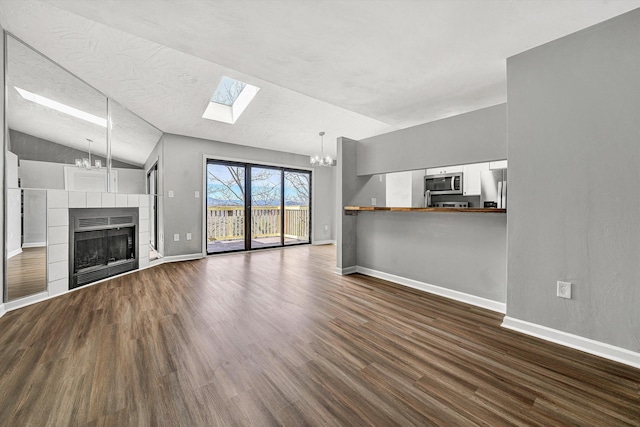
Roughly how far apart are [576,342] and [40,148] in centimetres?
537

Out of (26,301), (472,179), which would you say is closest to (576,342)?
(472,179)

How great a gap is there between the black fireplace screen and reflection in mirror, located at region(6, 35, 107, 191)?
673mm

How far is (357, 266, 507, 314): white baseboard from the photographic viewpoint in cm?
261

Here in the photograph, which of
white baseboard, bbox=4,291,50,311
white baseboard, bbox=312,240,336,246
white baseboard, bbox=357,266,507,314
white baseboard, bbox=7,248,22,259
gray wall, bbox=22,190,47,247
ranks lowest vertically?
white baseboard, bbox=357,266,507,314

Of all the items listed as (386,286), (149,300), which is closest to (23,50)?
(149,300)

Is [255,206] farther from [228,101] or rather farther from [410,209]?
[410,209]

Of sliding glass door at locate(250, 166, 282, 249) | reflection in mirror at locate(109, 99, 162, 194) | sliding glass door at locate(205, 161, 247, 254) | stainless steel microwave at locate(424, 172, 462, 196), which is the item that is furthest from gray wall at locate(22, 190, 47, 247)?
stainless steel microwave at locate(424, 172, 462, 196)

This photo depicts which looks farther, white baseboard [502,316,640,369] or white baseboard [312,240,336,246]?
white baseboard [312,240,336,246]

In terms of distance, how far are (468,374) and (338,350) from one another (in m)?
0.84

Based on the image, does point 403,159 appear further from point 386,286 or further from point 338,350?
point 338,350

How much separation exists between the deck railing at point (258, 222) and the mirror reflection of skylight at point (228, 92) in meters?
2.22

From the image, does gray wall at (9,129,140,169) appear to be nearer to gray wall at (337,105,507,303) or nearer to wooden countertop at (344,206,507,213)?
gray wall at (337,105,507,303)

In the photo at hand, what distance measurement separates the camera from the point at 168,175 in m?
4.84

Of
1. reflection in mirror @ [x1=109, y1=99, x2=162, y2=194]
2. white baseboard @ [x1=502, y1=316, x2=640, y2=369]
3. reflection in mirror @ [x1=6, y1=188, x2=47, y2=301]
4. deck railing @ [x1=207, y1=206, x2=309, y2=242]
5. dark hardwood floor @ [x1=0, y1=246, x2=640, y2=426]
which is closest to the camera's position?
dark hardwood floor @ [x1=0, y1=246, x2=640, y2=426]
